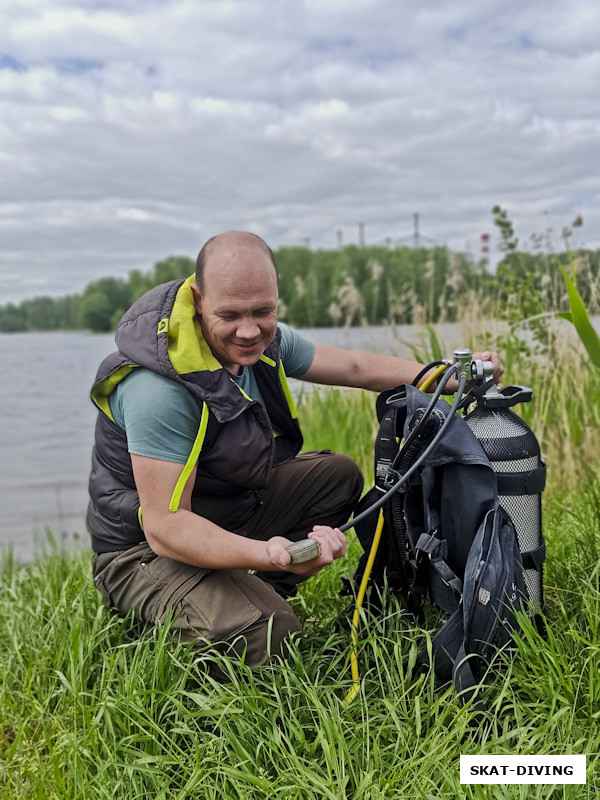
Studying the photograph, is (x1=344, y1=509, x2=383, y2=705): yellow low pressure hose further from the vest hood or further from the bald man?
the vest hood

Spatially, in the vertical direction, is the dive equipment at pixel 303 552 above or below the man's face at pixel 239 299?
below

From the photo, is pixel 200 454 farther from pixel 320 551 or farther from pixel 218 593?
pixel 320 551

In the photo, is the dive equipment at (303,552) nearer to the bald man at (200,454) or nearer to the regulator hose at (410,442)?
the bald man at (200,454)

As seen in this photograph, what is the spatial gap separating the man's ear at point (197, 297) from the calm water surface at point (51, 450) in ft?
2.32

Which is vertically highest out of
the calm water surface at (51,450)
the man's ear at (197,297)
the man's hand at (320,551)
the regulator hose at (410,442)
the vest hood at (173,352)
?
the man's ear at (197,297)

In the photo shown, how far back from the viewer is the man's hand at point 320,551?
2164 mm

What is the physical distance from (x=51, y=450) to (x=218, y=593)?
348 inches

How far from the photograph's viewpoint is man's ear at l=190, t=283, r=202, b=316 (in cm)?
245

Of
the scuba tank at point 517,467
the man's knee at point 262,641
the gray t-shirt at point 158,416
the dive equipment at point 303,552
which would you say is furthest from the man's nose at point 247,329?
the man's knee at point 262,641

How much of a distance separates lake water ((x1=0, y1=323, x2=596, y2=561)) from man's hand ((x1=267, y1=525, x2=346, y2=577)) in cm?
109

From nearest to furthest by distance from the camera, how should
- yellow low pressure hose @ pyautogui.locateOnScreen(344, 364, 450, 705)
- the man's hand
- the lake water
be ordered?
the man's hand → yellow low pressure hose @ pyautogui.locateOnScreen(344, 364, 450, 705) → the lake water

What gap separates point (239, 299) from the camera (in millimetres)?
2320

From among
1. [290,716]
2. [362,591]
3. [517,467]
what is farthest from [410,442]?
[290,716]

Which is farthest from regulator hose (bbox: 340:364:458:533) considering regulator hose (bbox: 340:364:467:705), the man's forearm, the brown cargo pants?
the brown cargo pants
